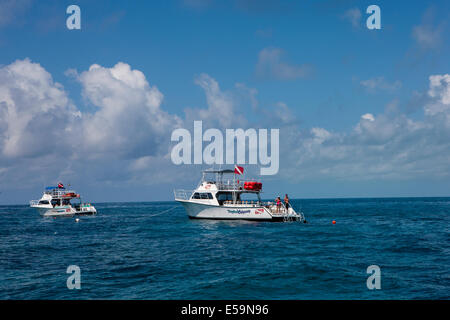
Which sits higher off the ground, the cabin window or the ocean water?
the cabin window

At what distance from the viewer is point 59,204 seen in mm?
65750

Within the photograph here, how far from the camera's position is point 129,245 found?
28703 millimetres

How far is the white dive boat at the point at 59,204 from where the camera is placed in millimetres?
63625

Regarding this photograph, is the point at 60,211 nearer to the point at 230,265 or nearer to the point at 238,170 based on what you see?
the point at 238,170

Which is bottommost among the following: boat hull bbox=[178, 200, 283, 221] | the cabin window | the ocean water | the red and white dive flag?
the ocean water

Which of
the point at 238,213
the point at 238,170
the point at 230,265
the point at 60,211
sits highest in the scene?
the point at 238,170

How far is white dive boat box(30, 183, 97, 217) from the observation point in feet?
209

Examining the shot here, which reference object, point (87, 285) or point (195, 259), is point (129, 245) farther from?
point (87, 285)

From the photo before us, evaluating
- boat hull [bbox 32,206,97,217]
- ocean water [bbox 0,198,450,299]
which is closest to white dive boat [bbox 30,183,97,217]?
boat hull [bbox 32,206,97,217]

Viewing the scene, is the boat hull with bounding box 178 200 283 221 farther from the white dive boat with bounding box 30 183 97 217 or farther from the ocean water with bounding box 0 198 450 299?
the white dive boat with bounding box 30 183 97 217

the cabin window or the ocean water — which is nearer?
the ocean water

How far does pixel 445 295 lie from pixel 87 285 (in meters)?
16.6

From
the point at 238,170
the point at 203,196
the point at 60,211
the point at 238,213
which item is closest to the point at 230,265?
the point at 238,213
